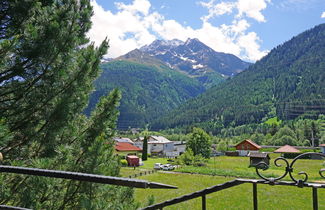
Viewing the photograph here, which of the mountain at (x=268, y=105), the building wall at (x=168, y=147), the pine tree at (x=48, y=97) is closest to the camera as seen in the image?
the pine tree at (x=48, y=97)

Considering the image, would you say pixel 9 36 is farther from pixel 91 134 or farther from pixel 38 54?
pixel 91 134

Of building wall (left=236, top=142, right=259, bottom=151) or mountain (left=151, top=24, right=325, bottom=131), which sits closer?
building wall (left=236, top=142, right=259, bottom=151)

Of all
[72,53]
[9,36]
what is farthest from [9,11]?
[72,53]

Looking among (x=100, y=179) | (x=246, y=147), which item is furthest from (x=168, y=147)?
(x=100, y=179)

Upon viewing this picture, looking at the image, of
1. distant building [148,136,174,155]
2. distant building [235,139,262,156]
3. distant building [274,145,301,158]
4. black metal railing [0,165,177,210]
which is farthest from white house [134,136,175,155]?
black metal railing [0,165,177,210]

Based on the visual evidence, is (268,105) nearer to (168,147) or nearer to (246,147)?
(168,147)

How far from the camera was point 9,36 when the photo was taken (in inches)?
130

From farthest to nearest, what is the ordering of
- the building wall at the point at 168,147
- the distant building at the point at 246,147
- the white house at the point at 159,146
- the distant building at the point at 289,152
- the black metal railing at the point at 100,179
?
1. the building wall at the point at 168,147
2. the white house at the point at 159,146
3. the distant building at the point at 246,147
4. the distant building at the point at 289,152
5. the black metal railing at the point at 100,179

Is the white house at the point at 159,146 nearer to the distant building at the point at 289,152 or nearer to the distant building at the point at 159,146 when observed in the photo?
the distant building at the point at 159,146

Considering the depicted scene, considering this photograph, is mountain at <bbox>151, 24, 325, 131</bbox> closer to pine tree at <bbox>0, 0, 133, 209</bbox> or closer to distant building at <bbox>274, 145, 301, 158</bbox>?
distant building at <bbox>274, 145, 301, 158</bbox>

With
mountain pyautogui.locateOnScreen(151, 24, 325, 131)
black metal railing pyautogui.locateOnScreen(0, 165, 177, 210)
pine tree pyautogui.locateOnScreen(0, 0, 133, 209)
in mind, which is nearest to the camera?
black metal railing pyautogui.locateOnScreen(0, 165, 177, 210)

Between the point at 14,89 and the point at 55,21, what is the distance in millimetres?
1063

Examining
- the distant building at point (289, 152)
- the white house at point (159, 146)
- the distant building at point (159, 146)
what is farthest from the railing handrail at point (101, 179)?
the distant building at point (159, 146)

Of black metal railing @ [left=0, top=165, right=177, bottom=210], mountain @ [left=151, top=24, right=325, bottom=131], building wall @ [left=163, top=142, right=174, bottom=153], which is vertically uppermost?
mountain @ [left=151, top=24, right=325, bottom=131]
